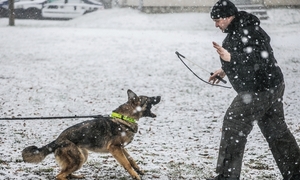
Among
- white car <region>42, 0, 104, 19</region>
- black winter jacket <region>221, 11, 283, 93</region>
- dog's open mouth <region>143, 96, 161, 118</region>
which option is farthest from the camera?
white car <region>42, 0, 104, 19</region>

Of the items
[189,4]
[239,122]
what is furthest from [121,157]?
[189,4]

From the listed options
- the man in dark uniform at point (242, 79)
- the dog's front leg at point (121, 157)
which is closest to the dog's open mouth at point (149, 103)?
the dog's front leg at point (121, 157)

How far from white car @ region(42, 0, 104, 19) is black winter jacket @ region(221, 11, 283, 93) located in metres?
22.5

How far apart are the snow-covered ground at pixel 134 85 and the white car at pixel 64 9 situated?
2.60 metres

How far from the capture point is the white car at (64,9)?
2606 cm

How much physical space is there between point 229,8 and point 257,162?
2500 millimetres

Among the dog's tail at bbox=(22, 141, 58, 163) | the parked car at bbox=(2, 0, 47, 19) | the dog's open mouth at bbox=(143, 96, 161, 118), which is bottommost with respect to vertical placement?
the parked car at bbox=(2, 0, 47, 19)

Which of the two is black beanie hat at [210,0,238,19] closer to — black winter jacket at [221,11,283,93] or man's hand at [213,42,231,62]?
black winter jacket at [221,11,283,93]

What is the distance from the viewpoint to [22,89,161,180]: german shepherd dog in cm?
496

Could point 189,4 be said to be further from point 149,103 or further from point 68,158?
point 68,158

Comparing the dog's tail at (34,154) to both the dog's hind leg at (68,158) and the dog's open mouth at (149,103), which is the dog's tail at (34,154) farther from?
the dog's open mouth at (149,103)

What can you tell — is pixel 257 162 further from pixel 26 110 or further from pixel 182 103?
pixel 26 110

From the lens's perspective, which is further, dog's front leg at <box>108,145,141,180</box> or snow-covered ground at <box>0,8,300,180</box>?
snow-covered ground at <box>0,8,300,180</box>

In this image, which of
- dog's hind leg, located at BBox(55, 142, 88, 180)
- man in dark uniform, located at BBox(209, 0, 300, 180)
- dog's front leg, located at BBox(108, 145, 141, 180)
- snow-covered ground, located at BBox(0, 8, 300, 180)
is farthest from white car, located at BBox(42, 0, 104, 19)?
man in dark uniform, located at BBox(209, 0, 300, 180)
